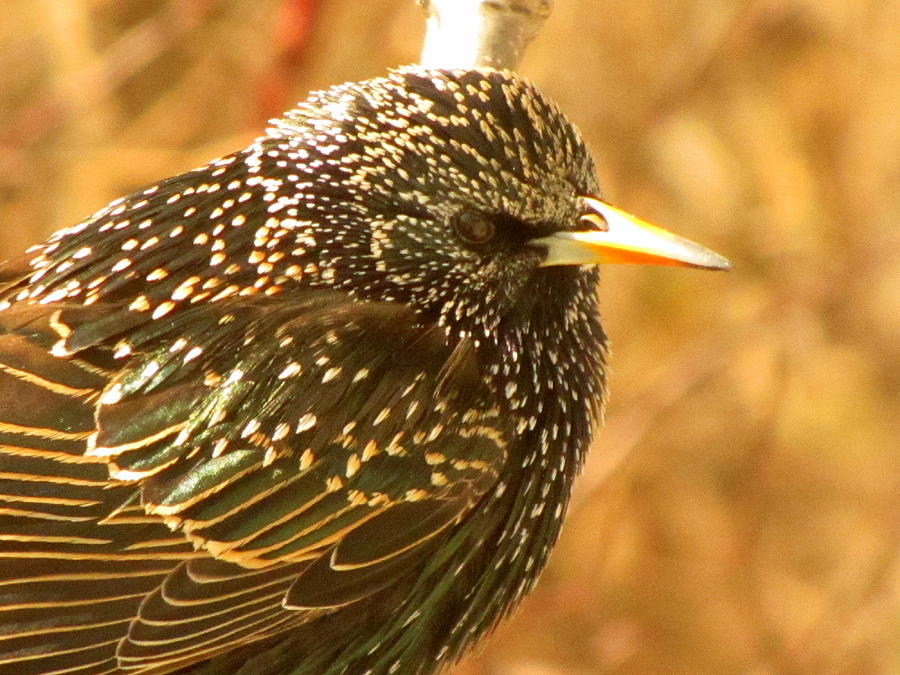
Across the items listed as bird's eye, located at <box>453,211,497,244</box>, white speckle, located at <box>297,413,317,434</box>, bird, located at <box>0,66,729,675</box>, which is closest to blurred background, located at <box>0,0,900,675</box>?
bird, located at <box>0,66,729,675</box>

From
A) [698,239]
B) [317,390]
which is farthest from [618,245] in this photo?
[698,239]

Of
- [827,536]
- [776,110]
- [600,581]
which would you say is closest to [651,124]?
[776,110]

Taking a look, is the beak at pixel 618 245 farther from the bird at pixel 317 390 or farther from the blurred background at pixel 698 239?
the blurred background at pixel 698 239

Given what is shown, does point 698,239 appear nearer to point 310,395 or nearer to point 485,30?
point 485,30

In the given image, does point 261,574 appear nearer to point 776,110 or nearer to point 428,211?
point 428,211

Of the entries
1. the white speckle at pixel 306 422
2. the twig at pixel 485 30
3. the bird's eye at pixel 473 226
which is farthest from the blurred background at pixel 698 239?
the white speckle at pixel 306 422

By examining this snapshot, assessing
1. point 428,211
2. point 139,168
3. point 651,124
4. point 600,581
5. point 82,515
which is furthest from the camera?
point 600,581

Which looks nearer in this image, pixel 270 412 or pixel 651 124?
pixel 270 412
